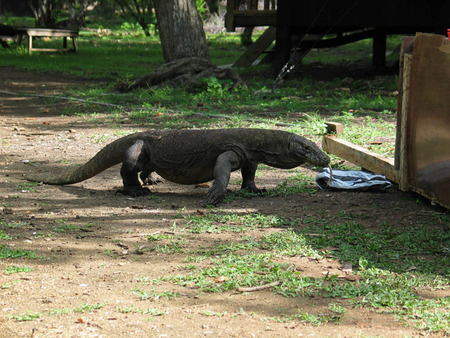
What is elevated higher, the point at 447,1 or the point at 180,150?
the point at 447,1

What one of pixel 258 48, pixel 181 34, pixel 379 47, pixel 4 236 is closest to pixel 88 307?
pixel 4 236

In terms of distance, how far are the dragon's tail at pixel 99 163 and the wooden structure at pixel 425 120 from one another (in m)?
2.15

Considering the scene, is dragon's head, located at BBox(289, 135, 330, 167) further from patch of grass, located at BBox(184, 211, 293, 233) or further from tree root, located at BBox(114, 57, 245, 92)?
tree root, located at BBox(114, 57, 245, 92)

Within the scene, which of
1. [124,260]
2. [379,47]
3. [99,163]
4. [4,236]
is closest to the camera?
[124,260]

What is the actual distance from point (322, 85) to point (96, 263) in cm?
817

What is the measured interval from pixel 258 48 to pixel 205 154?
359 inches

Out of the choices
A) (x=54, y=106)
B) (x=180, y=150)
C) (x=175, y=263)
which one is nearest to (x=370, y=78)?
(x=54, y=106)

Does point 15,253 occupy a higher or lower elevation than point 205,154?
lower

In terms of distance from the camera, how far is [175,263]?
3604mm

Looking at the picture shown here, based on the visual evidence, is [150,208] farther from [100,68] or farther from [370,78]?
[100,68]

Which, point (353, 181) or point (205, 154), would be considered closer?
point (205, 154)

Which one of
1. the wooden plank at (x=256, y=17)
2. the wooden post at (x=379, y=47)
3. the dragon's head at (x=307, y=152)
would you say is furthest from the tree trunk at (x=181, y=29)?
the dragon's head at (x=307, y=152)

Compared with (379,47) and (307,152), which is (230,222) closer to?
(307,152)

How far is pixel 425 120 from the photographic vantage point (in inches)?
170
